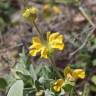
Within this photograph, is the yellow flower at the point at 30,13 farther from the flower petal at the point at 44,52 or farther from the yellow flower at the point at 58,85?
the yellow flower at the point at 58,85

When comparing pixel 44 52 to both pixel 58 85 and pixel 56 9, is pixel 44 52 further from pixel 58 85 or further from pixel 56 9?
pixel 56 9

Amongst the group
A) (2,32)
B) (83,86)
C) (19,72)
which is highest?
(2,32)

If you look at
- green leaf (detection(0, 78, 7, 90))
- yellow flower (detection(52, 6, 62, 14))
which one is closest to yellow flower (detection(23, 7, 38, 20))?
green leaf (detection(0, 78, 7, 90))

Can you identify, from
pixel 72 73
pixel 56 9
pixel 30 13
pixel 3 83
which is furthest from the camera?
pixel 56 9

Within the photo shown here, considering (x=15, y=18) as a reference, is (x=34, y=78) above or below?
below

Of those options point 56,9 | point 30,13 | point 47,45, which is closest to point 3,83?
point 47,45

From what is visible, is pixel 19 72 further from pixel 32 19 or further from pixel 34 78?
pixel 32 19

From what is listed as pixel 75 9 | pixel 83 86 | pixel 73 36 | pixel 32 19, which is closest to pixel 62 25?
pixel 75 9

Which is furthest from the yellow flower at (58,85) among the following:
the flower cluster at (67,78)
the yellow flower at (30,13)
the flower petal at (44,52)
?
the yellow flower at (30,13)
